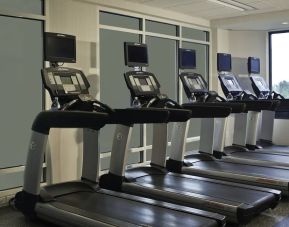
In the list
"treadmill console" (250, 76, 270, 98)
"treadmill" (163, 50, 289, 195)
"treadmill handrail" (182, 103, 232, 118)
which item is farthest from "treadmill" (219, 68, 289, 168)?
"treadmill handrail" (182, 103, 232, 118)

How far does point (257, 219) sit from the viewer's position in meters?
3.90

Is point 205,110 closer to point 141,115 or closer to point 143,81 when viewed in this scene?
point 143,81

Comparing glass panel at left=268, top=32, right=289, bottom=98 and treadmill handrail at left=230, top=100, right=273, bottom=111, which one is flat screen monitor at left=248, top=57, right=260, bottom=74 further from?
treadmill handrail at left=230, top=100, right=273, bottom=111

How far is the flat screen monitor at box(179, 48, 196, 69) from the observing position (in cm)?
566

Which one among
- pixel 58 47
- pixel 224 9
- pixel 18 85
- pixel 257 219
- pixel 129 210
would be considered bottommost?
pixel 257 219

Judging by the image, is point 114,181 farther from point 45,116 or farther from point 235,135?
point 235,135

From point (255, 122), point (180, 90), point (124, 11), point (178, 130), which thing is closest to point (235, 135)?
point (255, 122)

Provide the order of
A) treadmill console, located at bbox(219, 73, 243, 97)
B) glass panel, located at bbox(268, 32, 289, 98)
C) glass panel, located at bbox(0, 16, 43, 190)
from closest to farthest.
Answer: glass panel, located at bbox(0, 16, 43, 190)
treadmill console, located at bbox(219, 73, 243, 97)
glass panel, located at bbox(268, 32, 289, 98)

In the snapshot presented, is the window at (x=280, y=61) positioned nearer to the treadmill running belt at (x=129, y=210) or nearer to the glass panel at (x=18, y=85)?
the glass panel at (x=18, y=85)

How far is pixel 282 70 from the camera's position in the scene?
8.49 m

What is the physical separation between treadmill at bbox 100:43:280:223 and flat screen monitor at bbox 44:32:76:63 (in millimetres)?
785

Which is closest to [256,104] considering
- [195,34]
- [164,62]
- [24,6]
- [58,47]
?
[164,62]

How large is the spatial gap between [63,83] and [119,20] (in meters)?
2.41

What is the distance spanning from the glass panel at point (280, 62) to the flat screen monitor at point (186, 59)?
10.8 feet
